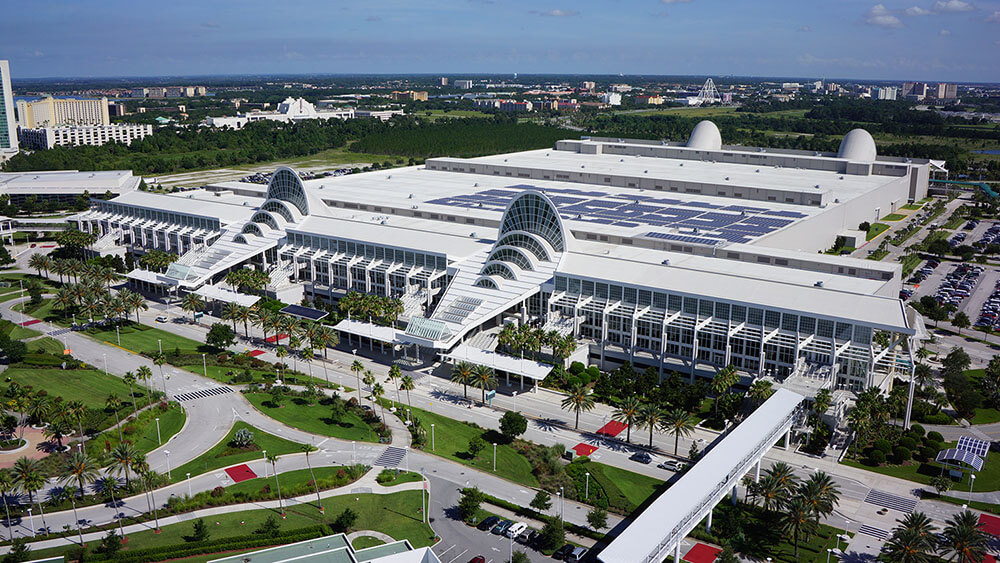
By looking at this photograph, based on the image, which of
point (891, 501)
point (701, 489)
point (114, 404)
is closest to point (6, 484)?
point (114, 404)

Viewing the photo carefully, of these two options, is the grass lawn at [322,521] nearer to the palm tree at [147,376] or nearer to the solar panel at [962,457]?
the palm tree at [147,376]

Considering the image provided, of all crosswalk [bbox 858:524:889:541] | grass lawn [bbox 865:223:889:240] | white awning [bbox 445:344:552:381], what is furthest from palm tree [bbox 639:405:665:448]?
grass lawn [bbox 865:223:889:240]

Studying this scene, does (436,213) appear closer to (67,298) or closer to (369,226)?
(369,226)

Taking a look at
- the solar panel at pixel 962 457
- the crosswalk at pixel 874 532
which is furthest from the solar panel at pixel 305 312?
the solar panel at pixel 962 457

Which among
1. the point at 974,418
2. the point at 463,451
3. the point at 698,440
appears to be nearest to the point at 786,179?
the point at 974,418

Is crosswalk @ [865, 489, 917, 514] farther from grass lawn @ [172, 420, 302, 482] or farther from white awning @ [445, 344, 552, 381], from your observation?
grass lawn @ [172, 420, 302, 482]

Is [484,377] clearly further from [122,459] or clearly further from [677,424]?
[122,459]

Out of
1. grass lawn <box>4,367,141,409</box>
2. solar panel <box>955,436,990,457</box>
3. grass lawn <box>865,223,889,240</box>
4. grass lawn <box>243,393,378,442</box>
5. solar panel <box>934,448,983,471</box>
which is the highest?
grass lawn <box>865,223,889,240</box>
